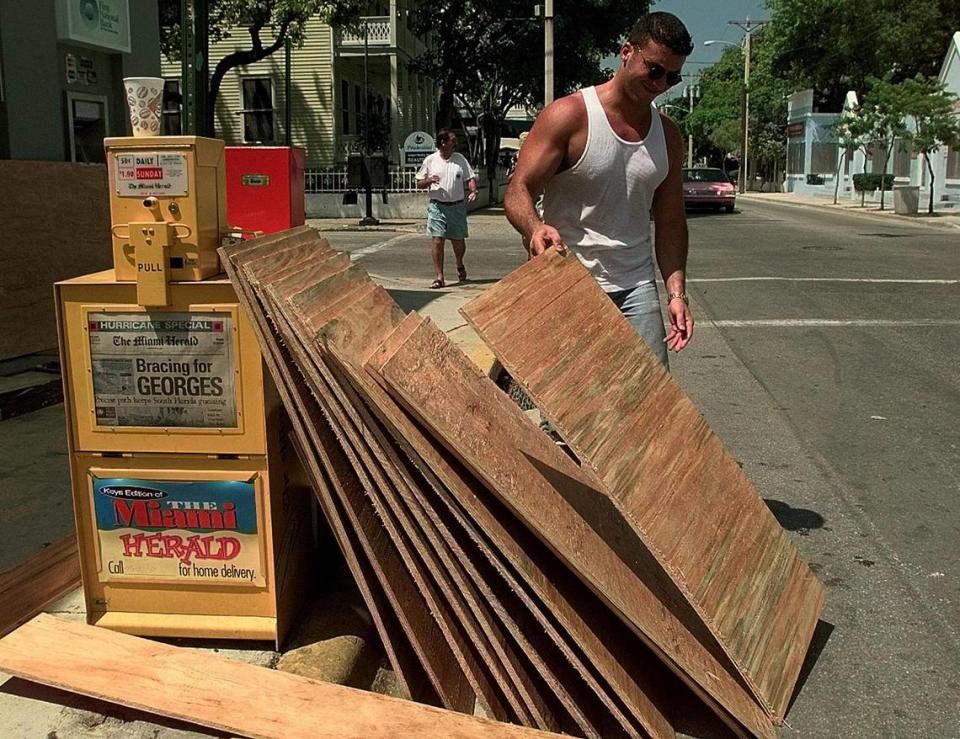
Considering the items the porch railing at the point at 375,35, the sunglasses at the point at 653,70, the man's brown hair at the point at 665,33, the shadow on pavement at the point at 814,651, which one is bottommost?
the shadow on pavement at the point at 814,651

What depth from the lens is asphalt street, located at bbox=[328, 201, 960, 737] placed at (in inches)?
126

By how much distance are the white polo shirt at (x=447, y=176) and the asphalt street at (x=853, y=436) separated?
3.79 feet

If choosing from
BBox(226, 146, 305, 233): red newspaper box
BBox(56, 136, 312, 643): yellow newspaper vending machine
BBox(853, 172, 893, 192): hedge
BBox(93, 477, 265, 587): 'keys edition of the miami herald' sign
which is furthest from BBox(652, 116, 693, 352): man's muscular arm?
BBox(853, 172, 893, 192): hedge

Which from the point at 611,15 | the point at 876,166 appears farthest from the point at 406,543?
the point at 876,166

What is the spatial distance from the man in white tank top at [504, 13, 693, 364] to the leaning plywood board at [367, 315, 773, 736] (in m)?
0.77

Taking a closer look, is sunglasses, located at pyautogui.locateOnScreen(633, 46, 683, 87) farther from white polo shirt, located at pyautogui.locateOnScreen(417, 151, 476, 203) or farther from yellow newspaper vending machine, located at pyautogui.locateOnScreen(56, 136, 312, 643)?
white polo shirt, located at pyautogui.locateOnScreen(417, 151, 476, 203)

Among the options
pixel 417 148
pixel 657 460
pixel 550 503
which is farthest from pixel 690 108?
pixel 550 503

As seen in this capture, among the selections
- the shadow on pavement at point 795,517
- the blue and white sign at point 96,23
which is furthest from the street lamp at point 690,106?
the shadow on pavement at point 795,517

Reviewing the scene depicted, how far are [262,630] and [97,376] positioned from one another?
0.96 metres

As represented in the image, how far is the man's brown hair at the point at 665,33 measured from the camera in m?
3.38

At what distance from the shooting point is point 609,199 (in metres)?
3.64

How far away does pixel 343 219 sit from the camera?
24.7m

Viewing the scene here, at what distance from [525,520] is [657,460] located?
0.62 metres

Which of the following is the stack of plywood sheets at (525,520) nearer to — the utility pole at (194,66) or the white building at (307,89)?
the utility pole at (194,66)
